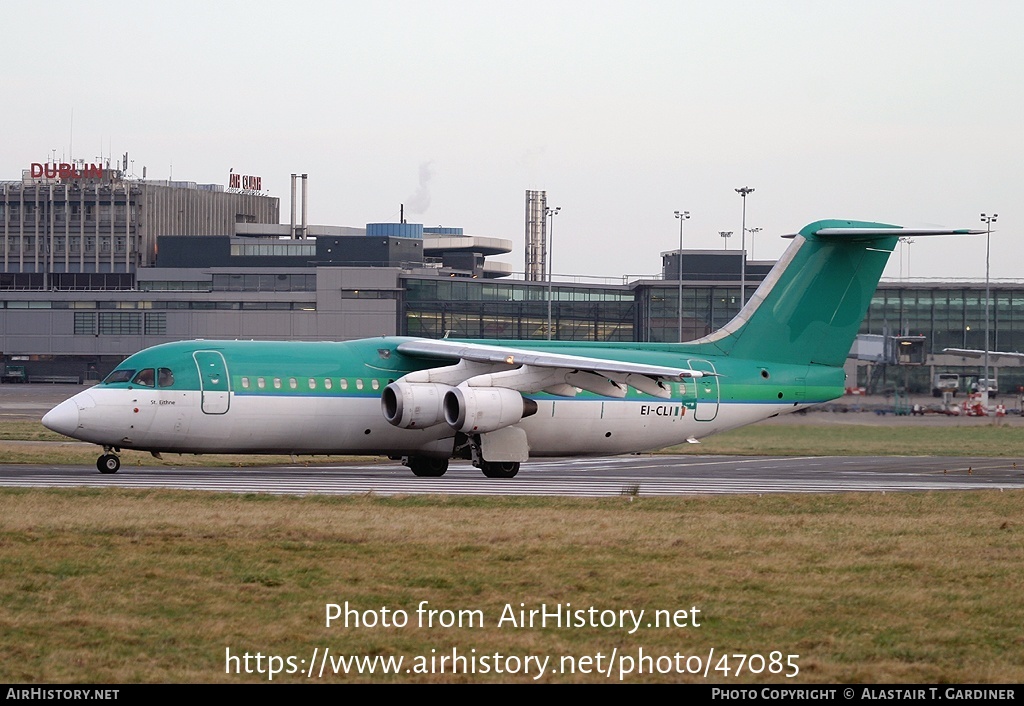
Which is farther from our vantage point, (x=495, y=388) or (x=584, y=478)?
(x=584, y=478)

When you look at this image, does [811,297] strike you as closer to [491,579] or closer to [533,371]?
[533,371]

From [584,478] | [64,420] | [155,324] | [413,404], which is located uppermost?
[155,324]

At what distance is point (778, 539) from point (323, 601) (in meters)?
8.61

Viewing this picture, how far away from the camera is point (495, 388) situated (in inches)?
1362

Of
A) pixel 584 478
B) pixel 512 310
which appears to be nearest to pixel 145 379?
pixel 584 478

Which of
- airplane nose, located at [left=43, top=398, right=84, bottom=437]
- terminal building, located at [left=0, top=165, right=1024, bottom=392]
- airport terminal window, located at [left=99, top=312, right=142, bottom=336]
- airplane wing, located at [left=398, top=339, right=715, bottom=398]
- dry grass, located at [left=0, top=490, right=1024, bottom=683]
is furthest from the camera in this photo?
airport terminal window, located at [left=99, top=312, right=142, bottom=336]

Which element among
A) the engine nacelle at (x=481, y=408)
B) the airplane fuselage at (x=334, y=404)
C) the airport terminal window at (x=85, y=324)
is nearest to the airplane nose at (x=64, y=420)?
the airplane fuselage at (x=334, y=404)

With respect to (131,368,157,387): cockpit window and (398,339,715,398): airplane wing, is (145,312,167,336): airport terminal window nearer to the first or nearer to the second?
(398,339,715,398): airplane wing

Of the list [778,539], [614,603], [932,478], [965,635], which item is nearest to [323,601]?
[614,603]

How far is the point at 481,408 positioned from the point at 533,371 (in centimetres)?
219

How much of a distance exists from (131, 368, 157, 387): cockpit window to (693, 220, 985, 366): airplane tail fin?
50.9ft

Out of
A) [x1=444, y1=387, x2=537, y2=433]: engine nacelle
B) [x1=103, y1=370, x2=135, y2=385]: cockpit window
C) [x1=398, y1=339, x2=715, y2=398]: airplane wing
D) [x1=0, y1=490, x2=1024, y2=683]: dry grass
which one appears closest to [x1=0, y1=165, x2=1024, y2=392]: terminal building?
[x1=398, y1=339, x2=715, y2=398]: airplane wing

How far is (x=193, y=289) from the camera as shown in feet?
383

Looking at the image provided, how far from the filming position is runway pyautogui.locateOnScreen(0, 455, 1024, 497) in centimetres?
3052
